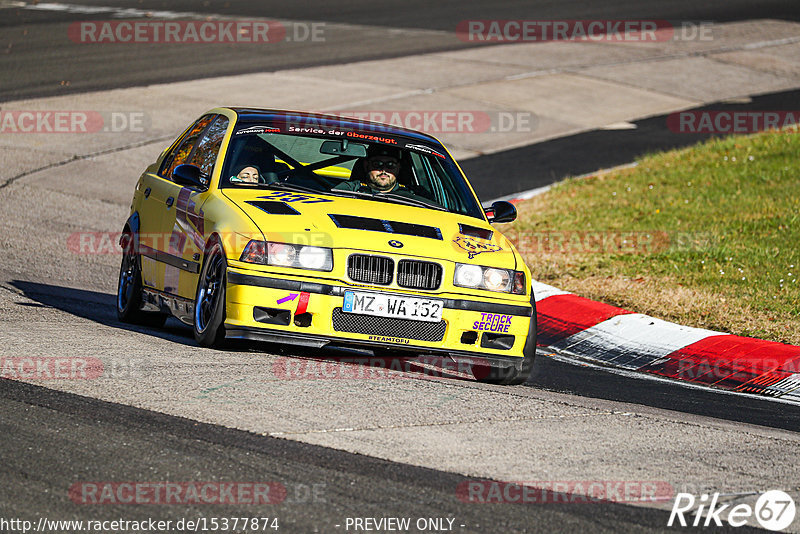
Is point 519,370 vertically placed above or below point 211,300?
below

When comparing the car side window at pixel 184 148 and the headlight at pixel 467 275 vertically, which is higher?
the car side window at pixel 184 148

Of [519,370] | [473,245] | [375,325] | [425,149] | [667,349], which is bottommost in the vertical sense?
[667,349]

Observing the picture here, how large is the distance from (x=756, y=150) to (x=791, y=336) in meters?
7.65

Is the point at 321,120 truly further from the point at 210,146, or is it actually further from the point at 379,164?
the point at 210,146

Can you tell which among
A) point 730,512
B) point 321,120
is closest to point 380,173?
point 321,120

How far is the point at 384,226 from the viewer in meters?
7.45

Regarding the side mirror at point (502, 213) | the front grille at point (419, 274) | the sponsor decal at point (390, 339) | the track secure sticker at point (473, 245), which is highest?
the side mirror at point (502, 213)

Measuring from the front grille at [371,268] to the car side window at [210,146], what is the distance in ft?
5.37

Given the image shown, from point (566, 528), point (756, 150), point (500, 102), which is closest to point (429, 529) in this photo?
point (566, 528)

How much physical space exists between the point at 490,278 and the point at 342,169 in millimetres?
1704

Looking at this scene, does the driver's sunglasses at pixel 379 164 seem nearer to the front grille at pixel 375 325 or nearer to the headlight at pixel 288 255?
the headlight at pixel 288 255

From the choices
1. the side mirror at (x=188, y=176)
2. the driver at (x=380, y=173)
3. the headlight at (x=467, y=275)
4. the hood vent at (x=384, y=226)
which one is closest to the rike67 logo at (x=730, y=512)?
the headlight at (x=467, y=275)

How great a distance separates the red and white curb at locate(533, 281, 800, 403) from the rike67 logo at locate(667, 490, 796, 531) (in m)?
3.23

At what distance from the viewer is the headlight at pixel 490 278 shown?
7301mm
